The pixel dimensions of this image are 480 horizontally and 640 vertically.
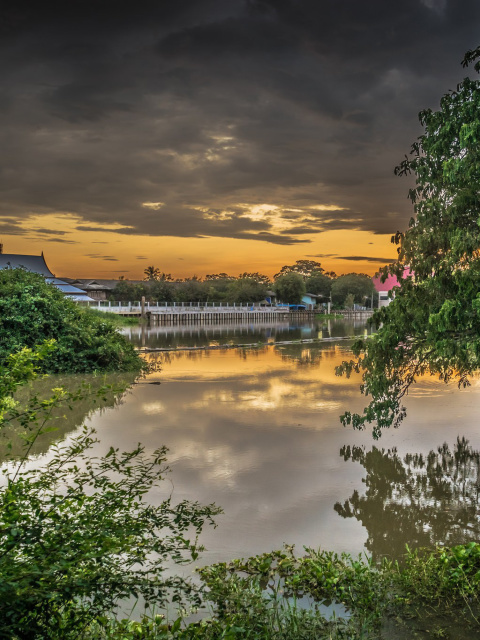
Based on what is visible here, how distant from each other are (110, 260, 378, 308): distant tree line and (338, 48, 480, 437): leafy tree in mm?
75571

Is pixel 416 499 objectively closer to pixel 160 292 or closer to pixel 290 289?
pixel 160 292

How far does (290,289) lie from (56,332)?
274ft

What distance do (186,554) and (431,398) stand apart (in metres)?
10.9

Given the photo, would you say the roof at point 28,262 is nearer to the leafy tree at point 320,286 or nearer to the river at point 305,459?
the river at point 305,459

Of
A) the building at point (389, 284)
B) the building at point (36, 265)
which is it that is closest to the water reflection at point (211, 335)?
the building at point (389, 284)

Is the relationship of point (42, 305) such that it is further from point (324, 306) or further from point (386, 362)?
point (324, 306)

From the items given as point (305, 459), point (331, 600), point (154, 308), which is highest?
point (154, 308)

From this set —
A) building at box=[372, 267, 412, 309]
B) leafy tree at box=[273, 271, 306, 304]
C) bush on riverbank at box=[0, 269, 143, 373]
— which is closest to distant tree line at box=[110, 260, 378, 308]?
leafy tree at box=[273, 271, 306, 304]

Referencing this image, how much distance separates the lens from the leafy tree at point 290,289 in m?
101

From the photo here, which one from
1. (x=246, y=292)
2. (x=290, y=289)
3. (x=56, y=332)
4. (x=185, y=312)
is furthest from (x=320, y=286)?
(x=56, y=332)

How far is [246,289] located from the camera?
96.4 m

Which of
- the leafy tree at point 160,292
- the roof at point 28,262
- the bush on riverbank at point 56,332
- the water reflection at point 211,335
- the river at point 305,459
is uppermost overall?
the roof at point 28,262

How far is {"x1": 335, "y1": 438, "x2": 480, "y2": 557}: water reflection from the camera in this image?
623 cm

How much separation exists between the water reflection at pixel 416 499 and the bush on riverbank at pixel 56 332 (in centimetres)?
1255
